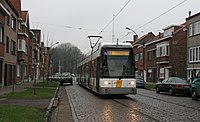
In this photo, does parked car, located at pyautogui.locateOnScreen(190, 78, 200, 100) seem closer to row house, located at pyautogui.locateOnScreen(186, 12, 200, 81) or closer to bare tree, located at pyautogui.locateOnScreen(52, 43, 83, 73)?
row house, located at pyautogui.locateOnScreen(186, 12, 200, 81)

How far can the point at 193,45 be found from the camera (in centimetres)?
4103

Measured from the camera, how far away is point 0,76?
31594mm

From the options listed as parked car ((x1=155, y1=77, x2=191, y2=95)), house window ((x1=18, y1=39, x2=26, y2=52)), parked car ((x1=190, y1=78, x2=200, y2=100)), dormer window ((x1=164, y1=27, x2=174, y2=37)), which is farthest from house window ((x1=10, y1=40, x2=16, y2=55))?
dormer window ((x1=164, y1=27, x2=174, y2=37))

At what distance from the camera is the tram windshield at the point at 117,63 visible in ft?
67.6

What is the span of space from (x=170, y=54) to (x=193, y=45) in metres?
8.94

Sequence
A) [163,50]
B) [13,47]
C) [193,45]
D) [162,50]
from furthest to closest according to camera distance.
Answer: [162,50] < [163,50] < [193,45] < [13,47]

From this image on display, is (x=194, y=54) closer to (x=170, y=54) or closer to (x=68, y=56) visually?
(x=170, y=54)

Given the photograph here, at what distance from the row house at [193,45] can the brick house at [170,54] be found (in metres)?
4.54

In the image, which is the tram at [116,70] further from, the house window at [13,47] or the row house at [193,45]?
the row house at [193,45]

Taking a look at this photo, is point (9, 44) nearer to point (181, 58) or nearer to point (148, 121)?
point (181, 58)

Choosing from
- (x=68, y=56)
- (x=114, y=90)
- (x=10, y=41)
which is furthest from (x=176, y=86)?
(x=68, y=56)

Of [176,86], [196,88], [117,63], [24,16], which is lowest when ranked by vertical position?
[176,86]

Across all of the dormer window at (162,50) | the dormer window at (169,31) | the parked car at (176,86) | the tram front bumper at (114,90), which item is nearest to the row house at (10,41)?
the tram front bumper at (114,90)

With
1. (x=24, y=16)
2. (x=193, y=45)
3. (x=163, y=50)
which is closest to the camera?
(x=193, y=45)
